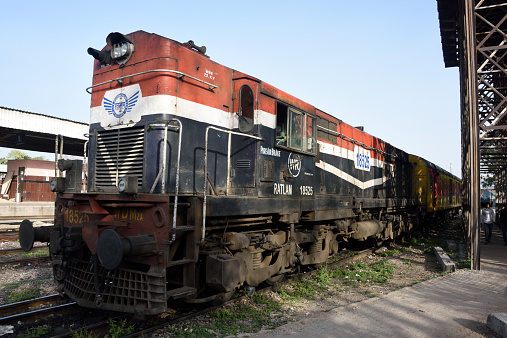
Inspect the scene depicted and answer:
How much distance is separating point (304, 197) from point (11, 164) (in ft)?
116

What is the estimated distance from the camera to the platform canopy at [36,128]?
1467 centimetres

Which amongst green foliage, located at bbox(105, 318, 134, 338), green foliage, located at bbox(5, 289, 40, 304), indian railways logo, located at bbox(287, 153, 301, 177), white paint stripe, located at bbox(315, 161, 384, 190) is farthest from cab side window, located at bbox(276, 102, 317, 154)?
green foliage, located at bbox(5, 289, 40, 304)

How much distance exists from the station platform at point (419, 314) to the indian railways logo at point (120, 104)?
348 centimetres

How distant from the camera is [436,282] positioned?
7203 mm

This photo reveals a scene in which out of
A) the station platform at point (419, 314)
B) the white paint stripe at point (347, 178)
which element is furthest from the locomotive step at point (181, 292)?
the white paint stripe at point (347, 178)

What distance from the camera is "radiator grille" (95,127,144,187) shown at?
16.3 feet

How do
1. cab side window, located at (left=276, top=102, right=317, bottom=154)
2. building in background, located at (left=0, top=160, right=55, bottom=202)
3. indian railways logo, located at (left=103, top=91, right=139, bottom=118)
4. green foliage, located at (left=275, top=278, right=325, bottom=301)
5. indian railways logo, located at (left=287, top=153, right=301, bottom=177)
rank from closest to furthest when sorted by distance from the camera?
indian railways logo, located at (left=103, top=91, right=139, bottom=118)
green foliage, located at (left=275, top=278, right=325, bottom=301)
cab side window, located at (left=276, top=102, right=317, bottom=154)
indian railways logo, located at (left=287, top=153, right=301, bottom=177)
building in background, located at (left=0, top=160, right=55, bottom=202)

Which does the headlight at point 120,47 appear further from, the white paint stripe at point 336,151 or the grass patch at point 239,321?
the white paint stripe at point 336,151

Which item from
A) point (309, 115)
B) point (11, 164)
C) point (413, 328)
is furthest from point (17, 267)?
point (11, 164)

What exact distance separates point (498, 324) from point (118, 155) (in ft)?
17.3

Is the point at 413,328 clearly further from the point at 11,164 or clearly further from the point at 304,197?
the point at 11,164

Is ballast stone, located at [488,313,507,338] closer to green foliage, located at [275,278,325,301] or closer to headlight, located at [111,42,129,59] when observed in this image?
green foliage, located at [275,278,325,301]

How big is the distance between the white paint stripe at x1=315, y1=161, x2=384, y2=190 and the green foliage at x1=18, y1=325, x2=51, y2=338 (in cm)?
534

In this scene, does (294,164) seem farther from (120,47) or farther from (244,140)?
(120,47)
